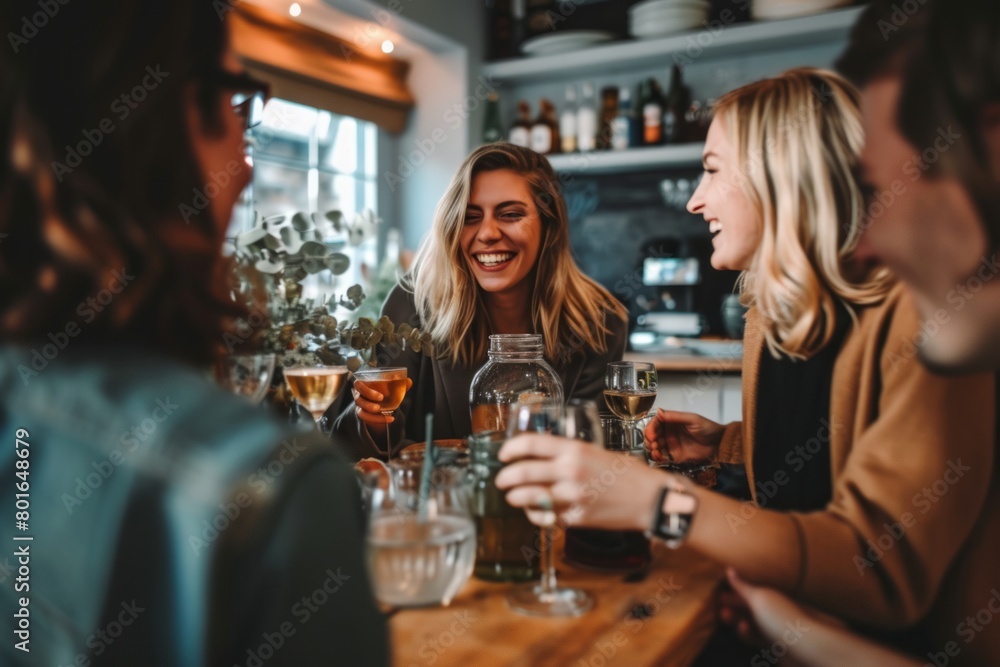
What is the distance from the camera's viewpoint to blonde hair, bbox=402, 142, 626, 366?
1537 millimetres

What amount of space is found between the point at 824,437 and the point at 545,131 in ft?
7.98

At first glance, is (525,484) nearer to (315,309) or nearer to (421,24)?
(315,309)

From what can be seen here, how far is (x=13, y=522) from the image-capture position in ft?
1.65

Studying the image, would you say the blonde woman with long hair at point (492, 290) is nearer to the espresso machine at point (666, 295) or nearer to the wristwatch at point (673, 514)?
the wristwatch at point (673, 514)

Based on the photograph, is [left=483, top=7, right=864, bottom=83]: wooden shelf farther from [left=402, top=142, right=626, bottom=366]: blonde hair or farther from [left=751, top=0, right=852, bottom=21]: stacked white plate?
[left=402, top=142, right=626, bottom=366]: blonde hair

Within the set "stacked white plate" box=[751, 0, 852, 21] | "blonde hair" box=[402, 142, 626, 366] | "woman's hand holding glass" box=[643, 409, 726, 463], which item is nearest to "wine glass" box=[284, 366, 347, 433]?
"woman's hand holding glass" box=[643, 409, 726, 463]

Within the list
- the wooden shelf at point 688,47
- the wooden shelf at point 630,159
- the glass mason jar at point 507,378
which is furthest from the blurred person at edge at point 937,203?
the wooden shelf at point 630,159

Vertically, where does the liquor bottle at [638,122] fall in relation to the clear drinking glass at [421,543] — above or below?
above

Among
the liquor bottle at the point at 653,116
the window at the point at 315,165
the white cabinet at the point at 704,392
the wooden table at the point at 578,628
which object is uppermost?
the liquor bottle at the point at 653,116

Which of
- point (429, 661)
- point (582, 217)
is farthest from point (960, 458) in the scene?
point (582, 217)

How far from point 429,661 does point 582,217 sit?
8.87 feet

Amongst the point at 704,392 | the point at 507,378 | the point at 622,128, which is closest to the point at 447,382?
the point at 507,378

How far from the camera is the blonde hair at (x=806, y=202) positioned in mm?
799

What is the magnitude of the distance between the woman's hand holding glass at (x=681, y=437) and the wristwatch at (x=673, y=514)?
14.7 inches
